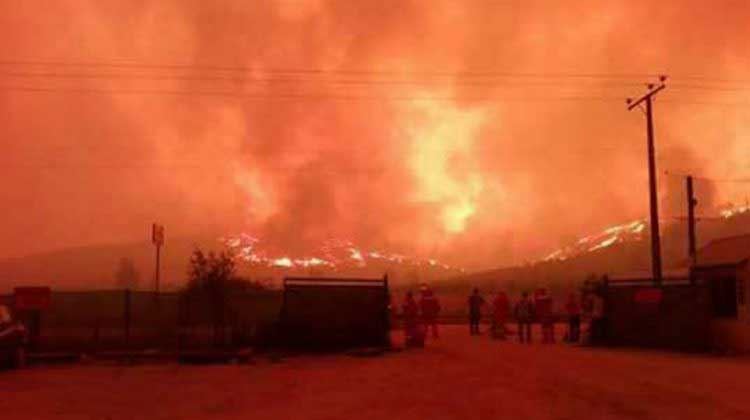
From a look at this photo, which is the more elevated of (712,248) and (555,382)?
(712,248)

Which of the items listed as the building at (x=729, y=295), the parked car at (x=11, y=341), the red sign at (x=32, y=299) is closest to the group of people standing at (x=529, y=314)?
the building at (x=729, y=295)

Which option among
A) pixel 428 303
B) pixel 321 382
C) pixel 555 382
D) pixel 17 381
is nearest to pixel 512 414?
pixel 555 382

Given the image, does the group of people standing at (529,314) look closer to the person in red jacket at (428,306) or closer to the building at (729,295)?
the person in red jacket at (428,306)

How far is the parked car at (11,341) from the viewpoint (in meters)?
22.0

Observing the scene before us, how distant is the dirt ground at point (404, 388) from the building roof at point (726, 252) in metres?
4.57

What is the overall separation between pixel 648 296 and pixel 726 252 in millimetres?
4585

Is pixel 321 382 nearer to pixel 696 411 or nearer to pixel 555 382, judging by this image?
pixel 555 382

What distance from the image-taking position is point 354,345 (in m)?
26.4

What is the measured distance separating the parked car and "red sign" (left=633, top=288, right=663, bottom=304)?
56.1 ft

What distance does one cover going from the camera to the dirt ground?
45.0 feet

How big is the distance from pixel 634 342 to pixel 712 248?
7.25 meters

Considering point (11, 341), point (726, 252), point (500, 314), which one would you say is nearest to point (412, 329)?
point (500, 314)

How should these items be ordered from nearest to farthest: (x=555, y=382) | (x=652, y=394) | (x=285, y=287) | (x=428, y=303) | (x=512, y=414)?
(x=512, y=414)
(x=652, y=394)
(x=555, y=382)
(x=285, y=287)
(x=428, y=303)

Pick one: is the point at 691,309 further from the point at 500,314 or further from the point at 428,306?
the point at 428,306
